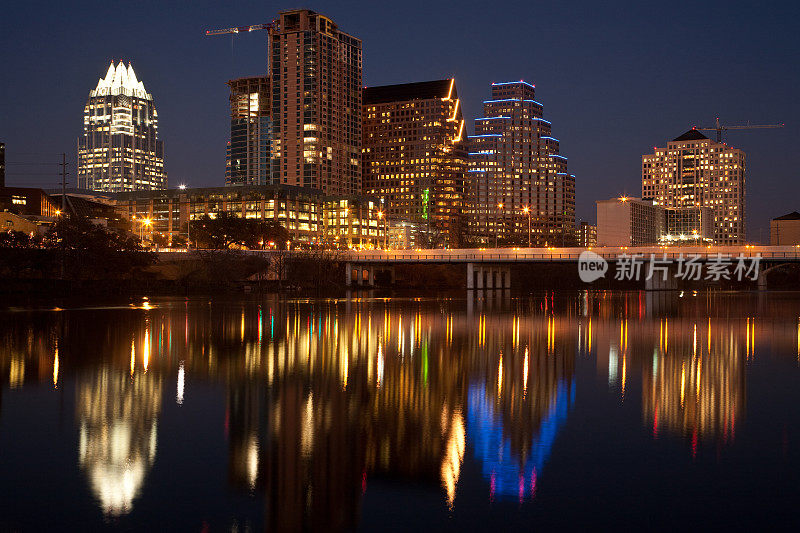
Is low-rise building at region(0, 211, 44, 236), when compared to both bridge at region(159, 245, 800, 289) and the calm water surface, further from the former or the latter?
the calm water surface

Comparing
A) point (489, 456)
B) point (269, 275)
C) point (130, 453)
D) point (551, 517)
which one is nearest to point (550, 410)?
point (489, 456)

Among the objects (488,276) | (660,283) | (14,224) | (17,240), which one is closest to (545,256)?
(660,283)

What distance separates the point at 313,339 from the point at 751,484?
2645 cm

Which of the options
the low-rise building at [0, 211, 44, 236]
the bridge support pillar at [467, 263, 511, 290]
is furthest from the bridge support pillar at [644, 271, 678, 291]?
the low-rise building at [0, 211, 44, 236]

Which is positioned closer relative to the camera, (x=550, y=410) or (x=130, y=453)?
(x=130, y=453)

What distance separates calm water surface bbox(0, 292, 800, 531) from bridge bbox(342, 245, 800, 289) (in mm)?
100106

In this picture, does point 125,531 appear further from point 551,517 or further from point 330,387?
point 330,387

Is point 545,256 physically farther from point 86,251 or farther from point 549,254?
point 86,251

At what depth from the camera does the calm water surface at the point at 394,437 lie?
11.8 metres

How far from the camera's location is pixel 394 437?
16234 mm

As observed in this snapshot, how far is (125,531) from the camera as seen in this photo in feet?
35.9

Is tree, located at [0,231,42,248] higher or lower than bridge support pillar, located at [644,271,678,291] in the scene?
higher

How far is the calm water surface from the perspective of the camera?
11.8 metres

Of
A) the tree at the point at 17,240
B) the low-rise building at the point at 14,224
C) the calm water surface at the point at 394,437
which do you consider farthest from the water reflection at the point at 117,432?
the low-rise building at the point at 14,224
